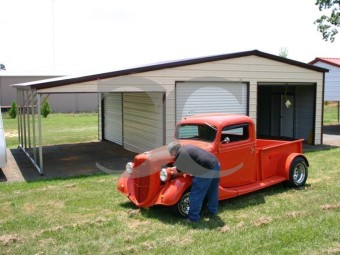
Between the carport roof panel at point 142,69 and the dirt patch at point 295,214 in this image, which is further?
the carport roof panel at point 142,69

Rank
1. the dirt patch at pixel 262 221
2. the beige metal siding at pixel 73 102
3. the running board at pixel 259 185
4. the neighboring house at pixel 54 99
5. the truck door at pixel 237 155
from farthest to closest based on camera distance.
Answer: the beige metal siding at pixel 73 102
the neighboring house at pixel 54 99
the running board at pixel 259 185
the truck door at pixel 237 155
the dirt patch at pixel 262 221

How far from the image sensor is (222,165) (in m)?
7.93

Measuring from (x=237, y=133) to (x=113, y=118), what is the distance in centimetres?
1102

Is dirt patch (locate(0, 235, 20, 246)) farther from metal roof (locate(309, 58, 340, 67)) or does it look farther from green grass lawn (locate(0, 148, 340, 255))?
metal roof (locate(309, 58, 340, 67))

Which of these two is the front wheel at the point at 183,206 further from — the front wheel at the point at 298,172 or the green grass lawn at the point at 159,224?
the front wheel at the point at 298,172

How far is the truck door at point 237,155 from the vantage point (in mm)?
8000

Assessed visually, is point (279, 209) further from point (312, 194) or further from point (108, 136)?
point (108, 136)

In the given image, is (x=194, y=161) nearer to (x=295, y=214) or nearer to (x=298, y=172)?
(x=295, y=214)

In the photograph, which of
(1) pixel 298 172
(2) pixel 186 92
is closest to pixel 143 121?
(2) pixel 186 92

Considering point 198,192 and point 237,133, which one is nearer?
point 198,192

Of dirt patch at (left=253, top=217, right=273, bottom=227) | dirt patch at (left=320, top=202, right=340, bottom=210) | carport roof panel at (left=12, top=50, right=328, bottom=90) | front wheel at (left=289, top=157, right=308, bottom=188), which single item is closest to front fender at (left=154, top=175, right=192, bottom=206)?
dirt patch at (left=253, top=217, right=273, bottom=227)

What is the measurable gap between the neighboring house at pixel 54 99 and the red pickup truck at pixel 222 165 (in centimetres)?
3136

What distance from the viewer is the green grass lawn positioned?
5996mm

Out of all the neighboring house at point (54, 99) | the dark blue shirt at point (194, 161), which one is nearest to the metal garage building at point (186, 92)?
the dark blue shirt at point (194, 161)
